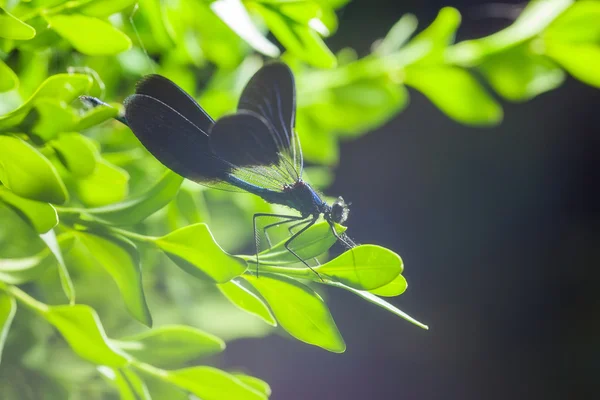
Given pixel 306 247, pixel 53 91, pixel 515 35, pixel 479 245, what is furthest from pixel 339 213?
pixel 479 245

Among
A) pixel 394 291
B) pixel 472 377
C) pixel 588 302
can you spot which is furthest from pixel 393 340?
pixel 394 291

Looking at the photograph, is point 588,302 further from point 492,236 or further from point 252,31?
point 252,31

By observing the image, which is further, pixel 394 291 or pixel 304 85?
pixel 304 85

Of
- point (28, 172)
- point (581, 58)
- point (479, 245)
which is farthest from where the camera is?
point (479, 245)

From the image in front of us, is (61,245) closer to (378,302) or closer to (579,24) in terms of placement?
(378,302)

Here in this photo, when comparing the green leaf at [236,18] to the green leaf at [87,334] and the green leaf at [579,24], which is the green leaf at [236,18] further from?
the green leaf at [579,24]

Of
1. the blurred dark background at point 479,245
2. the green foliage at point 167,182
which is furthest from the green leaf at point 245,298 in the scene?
the blurred dark background at point 479,245

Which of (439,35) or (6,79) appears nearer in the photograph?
(6,79)
